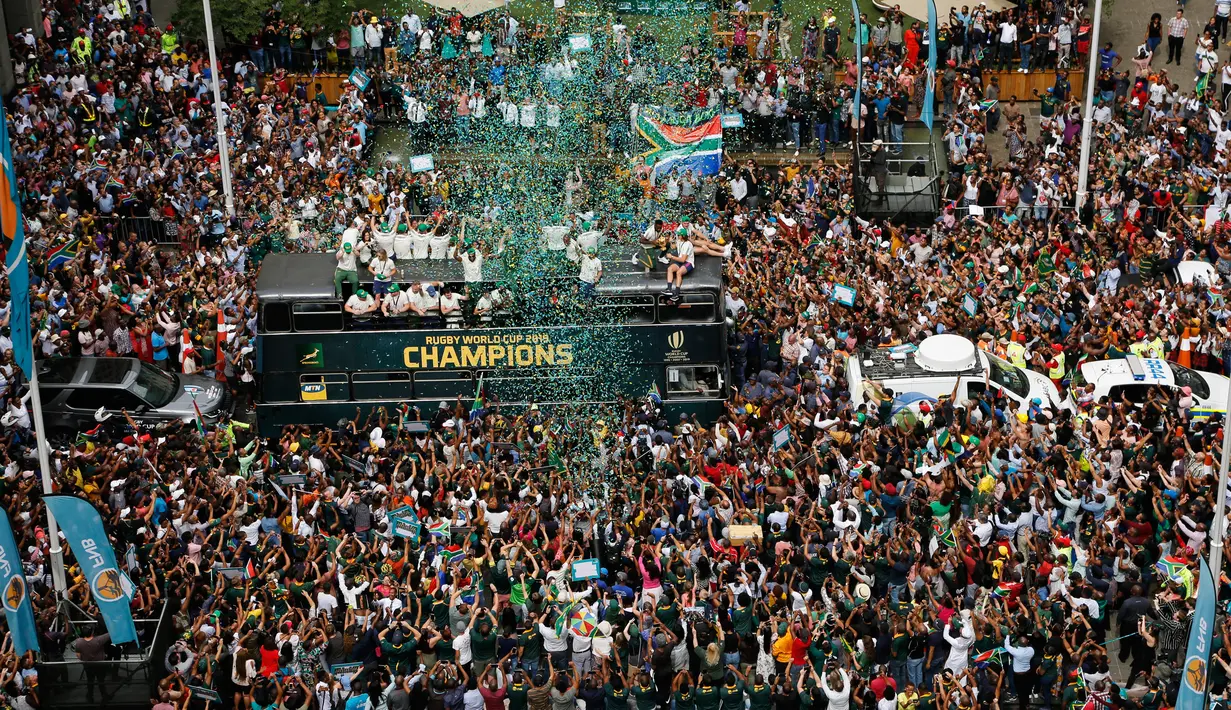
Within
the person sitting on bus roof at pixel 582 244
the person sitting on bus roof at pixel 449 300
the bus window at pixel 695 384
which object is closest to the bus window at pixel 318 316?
the person sitting on bus roof at pixel 449 300

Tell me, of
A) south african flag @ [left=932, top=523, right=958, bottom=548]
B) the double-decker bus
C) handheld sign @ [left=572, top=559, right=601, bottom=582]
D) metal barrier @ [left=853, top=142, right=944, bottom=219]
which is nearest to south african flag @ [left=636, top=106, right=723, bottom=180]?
metal barrier @ [left=853, top=142, right=944, bottom=219]

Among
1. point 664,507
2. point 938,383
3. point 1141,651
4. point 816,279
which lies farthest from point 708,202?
point 1141,651

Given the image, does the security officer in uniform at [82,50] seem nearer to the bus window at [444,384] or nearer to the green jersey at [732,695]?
the bus window at [444,384]

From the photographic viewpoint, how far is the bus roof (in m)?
27.6

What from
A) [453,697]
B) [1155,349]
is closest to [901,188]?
[1155,349]

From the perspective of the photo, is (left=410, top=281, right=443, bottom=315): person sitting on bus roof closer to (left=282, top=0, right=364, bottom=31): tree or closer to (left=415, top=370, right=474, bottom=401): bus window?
(left=415, top=370, right=474, bottom=401): bus window

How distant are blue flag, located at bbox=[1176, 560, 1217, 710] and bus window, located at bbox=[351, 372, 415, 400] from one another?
42.7ft

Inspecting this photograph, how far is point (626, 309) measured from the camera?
27.8m

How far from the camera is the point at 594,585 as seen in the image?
2255cm

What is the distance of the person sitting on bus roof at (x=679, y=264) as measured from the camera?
2761 cm

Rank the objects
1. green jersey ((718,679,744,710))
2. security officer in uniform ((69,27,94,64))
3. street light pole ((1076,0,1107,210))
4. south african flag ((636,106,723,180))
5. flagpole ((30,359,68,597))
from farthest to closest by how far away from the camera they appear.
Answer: security officer in uniform ((69,27,94,64)) → south african flag ((636,106,723,180)) → street light pole ((1076,0,1107,210)) → flagpole ((30,359,68,597)) → green jersey ((718,679,744,710))

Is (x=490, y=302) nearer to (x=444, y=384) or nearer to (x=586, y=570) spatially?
(x=444, y=384)

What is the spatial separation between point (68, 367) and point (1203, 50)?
23.4 meters

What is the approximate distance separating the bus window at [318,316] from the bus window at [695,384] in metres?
5.11
